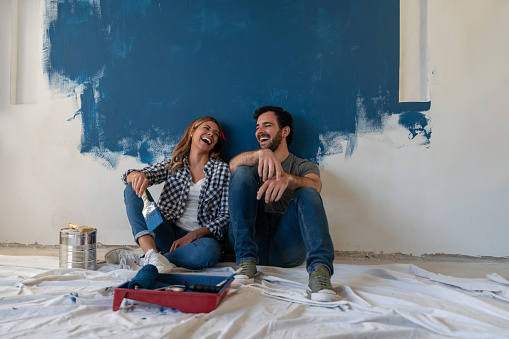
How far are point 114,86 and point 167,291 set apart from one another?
173cm

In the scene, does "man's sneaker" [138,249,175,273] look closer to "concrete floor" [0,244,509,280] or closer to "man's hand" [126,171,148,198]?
"man's hand" [126,171,148,198]

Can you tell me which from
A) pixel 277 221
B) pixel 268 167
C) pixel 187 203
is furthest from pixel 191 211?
pixel 268 167

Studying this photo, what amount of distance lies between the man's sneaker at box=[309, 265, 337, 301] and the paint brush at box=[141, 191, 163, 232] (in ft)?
2.78

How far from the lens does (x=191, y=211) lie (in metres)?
2.24

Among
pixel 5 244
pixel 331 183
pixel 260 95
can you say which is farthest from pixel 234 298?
pixel 5 244

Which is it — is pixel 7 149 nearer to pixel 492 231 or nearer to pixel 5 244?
pixel 5 244

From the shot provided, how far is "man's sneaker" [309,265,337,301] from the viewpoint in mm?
1460

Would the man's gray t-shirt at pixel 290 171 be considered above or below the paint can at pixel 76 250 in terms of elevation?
above

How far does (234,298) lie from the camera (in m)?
1.47

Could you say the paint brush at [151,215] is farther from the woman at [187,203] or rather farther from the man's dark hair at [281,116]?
the man's dark hair at [281,116]

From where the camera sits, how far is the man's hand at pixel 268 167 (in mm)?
1805

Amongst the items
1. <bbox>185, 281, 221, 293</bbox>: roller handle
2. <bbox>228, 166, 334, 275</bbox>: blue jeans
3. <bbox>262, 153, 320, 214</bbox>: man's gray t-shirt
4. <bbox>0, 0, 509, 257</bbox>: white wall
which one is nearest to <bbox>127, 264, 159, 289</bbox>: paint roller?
<bbox>185, 281, 221, 293</bbox>: roller handle

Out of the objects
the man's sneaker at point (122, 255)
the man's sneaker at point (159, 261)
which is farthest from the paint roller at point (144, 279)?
the man's sneaker at point (122, 255)

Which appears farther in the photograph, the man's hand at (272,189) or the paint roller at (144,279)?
the man's hand at (272,189)
